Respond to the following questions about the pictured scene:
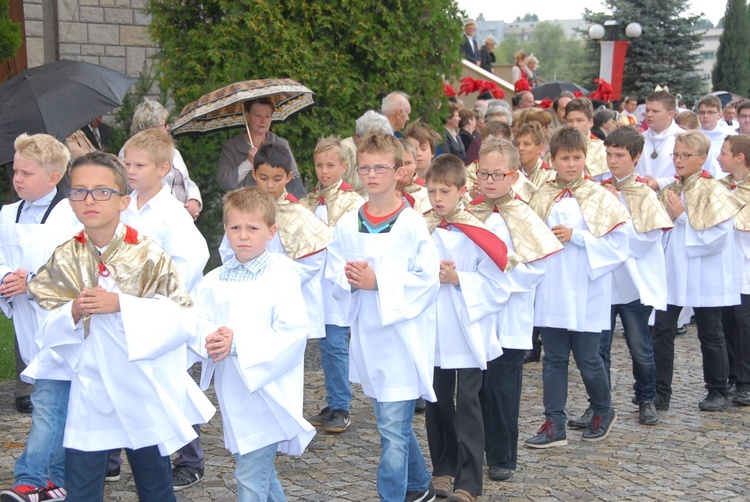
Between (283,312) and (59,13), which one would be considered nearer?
(283,312)

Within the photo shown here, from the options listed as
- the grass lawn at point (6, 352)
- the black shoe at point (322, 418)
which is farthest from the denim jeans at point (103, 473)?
the grass lawn at point (6, 352)

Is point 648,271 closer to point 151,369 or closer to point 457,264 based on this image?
point 457,264

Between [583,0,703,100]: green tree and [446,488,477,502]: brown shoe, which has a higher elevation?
[583,0,703,100]: green tree

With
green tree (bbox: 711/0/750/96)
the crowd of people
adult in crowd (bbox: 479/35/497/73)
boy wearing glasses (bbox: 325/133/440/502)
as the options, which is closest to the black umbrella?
the crowd of people

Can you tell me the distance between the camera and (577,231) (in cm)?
634

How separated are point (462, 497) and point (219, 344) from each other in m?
1.77

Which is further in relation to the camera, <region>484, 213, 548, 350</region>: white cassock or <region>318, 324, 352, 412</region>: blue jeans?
<region>318, 324, 352, 412</region>: blue jeans

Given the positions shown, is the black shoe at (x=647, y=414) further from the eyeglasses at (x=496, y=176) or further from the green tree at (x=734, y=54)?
the green tree at (x=734, y=54)

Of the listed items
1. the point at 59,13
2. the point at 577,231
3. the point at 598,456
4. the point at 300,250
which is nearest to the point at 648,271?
the point at 577,231

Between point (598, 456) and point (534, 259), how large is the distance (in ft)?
→ 4.92

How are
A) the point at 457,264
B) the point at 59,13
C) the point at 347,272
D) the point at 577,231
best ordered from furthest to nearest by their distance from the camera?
1. the point at 59,13
2. the point at 577,231
3. the point at 457,264
4. the point at 347,272

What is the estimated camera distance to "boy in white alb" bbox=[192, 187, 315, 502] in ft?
14.2

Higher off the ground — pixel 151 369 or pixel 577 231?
pixel 577 231

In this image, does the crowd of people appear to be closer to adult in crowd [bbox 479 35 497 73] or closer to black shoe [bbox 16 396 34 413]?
black shoe [bbox 16 396 34 413]
